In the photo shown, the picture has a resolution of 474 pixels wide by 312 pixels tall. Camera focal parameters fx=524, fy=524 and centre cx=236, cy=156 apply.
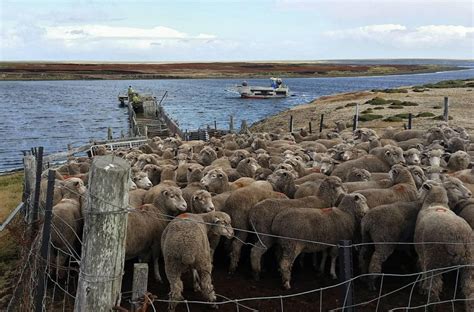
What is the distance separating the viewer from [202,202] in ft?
30.7

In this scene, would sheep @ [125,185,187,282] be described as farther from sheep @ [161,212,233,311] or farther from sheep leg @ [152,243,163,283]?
sheep @ [161,212,233,311]

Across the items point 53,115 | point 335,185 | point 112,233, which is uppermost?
point 112,233

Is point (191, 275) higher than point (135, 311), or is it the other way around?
point (135, 311)

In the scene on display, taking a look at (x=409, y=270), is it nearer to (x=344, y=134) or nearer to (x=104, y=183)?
(x=104, y=183)

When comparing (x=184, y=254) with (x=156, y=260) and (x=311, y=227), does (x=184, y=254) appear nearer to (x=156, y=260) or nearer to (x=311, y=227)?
(x=156, y=260)

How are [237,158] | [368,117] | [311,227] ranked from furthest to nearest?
[368,117] < [237,158] < [311,227]

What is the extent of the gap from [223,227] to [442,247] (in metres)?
3.37

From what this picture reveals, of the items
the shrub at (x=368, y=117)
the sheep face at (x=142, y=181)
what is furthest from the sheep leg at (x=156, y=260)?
the shrub at (x=368, y=117)

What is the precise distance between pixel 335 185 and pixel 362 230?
1.36 metres

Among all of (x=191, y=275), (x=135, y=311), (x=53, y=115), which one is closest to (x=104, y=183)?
(x=135, y=311)

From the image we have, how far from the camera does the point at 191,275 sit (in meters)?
9.09

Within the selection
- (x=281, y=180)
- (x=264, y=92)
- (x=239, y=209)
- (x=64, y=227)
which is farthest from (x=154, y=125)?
(x=264, y=92)

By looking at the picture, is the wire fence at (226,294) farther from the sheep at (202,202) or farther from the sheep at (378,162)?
the sheep at (378,162)

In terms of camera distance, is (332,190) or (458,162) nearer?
(332,190)
